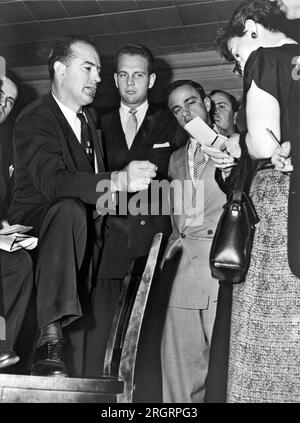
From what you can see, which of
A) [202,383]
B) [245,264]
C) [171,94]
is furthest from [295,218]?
[171,94]

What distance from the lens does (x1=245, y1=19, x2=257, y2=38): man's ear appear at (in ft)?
6.51

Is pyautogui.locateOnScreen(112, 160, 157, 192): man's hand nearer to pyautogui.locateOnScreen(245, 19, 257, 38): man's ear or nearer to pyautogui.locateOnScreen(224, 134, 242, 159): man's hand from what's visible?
pyautogui.locateOnScreen(224, 134, 242, 159): man's hand

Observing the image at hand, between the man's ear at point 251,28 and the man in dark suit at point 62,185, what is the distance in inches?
22.3

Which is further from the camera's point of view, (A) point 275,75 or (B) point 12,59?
(B) point 12,59

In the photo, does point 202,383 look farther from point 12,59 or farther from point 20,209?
point 12,59

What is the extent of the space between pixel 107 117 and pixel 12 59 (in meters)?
1.92

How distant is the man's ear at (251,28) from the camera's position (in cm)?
198

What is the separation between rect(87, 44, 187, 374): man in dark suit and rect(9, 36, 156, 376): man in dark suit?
302mm

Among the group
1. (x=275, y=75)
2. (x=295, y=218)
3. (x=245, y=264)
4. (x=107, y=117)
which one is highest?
(x=107, y=117)

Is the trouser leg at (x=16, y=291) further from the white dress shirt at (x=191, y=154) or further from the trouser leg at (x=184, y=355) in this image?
the white dress shirt at (x=191, y=154)

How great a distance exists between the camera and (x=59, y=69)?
2771 millimetres

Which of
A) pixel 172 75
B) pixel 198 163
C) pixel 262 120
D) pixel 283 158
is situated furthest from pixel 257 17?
pixel 172 75

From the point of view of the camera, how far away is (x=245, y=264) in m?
1.68
